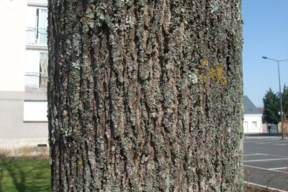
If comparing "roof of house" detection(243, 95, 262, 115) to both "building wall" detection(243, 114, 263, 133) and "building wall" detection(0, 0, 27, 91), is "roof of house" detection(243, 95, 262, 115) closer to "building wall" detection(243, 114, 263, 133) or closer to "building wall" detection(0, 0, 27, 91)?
→ "building wall" detection(243, 114, 263, 133)

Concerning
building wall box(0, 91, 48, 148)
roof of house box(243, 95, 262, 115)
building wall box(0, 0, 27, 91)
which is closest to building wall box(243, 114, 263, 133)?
roof of house box(243, 95, 262, 115)

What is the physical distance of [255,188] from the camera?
7.93 meters

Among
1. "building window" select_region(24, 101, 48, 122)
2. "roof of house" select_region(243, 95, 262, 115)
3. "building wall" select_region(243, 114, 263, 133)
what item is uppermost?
"roof of house" select_region(243, 95, 262, 115)

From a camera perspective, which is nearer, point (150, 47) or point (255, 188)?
point (150, 47)

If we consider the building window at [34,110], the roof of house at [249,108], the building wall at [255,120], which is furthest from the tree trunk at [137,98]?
the building wall at [255,120]

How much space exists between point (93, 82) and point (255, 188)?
7.36 meters

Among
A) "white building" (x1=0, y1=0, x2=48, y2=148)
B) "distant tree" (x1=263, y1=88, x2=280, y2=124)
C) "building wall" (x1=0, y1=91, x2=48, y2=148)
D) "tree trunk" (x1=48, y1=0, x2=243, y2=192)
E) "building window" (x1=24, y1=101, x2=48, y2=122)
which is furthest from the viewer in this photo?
"distant tree" (x1=263, y1=88, x2=280, y2=124)

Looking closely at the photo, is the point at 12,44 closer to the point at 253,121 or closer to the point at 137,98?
the point at 137,98

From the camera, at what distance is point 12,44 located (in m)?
19.0

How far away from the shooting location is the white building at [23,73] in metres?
18.3

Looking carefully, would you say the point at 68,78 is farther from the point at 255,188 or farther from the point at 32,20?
the point at 32,20

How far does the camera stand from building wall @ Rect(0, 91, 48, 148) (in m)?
18.2

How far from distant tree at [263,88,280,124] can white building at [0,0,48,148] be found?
39631mm

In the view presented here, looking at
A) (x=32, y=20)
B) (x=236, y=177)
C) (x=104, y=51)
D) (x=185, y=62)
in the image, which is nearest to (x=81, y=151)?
(x=104, y=51)
